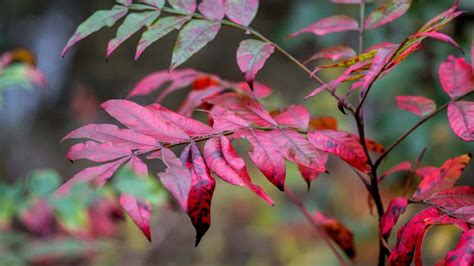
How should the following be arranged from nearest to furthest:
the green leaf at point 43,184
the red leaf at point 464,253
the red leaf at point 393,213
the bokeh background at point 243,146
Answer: the red leaf at point 464,253, the red leaf at point 393,213, the green leaf at point 43,184, the bokeh background at point 243,146

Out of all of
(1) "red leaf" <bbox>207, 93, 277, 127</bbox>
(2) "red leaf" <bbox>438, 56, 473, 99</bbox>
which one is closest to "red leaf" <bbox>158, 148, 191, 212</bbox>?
(1) "red leaf" <bbox>207, 93, 277, 127</bbox>

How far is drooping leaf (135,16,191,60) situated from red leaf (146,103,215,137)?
3.2 inches

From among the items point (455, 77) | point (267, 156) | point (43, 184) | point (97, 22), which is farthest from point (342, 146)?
point (43, 184)

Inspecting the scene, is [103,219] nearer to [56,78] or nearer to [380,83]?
[380,83]

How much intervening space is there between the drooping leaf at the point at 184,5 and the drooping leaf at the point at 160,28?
15 millimetres

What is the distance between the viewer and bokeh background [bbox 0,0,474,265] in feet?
6.03

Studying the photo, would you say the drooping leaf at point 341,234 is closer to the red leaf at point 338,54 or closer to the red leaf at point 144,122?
the red leaf at point 338,54

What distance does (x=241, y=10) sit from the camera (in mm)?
797

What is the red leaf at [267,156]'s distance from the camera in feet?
1.98

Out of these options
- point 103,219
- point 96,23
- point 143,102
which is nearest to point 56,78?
point 143,102

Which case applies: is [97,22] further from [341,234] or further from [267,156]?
[341,234]

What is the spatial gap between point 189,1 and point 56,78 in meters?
2.87

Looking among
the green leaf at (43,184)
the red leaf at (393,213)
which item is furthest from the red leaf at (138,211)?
the green leaf at (43,184)

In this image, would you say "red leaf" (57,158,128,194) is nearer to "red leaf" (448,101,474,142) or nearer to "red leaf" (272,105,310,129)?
"red leaf" (272,105,310,129)
